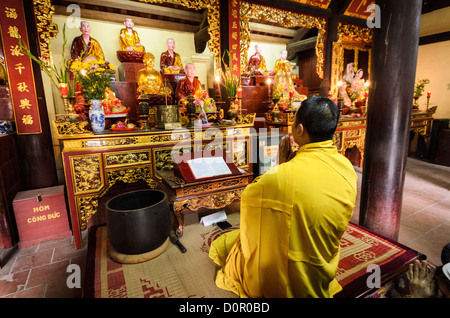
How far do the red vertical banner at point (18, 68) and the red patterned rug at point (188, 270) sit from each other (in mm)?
1959

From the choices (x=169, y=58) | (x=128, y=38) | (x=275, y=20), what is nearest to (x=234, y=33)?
(x=275, y=20)

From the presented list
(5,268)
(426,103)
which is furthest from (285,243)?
(426,103)

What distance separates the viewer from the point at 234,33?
177 inches

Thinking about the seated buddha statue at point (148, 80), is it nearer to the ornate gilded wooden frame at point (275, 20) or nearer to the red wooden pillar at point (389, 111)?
the ornate gilded wooden frame at point (275, 20)

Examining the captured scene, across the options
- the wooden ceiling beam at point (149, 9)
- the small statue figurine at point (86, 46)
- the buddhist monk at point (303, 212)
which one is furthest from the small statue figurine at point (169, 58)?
the buddhist monk at point (303, 212)

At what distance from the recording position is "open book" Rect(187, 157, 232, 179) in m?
2.47

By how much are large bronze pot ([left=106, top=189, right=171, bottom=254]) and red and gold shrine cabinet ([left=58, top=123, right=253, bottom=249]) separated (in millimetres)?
773

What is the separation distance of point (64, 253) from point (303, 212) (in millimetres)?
2664

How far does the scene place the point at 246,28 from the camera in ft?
15.1

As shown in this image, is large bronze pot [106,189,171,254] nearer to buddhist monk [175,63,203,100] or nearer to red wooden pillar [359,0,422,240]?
red wooden pillar [359,0,422,240]

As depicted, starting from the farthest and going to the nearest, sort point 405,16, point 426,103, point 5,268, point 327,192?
point 426,103 → point 5,268 → point 405,16 → point 327,192

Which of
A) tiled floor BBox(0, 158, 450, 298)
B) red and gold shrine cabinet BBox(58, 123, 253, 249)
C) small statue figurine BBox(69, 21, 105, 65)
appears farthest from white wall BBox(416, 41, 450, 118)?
small statue figurine BBox(69, 21, 105, 65)

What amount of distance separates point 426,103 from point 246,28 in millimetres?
6313
